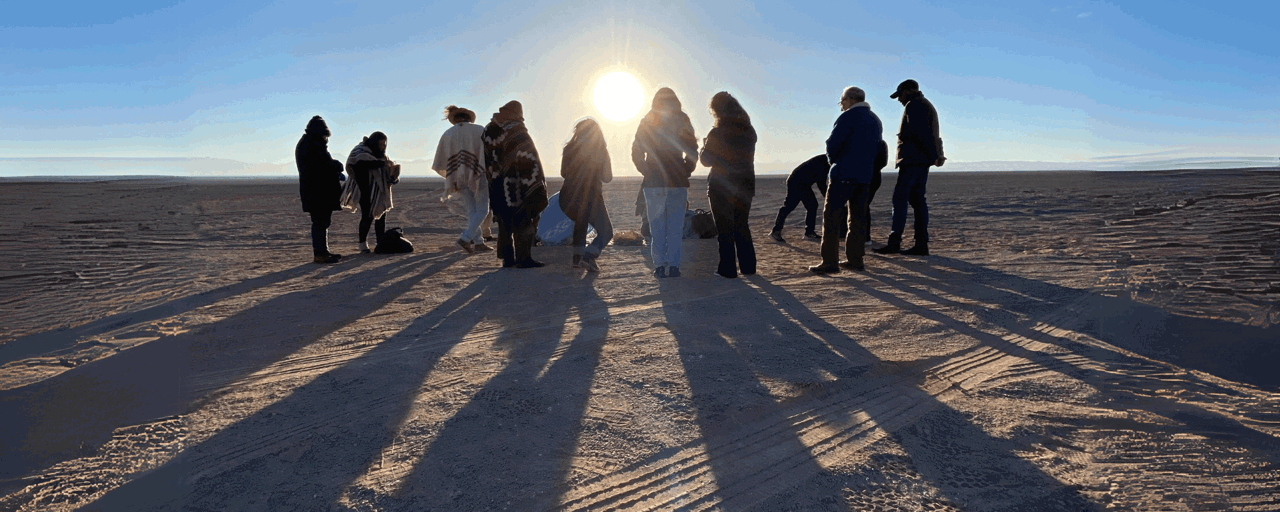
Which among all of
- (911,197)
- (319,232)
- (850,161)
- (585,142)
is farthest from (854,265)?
(319,232)

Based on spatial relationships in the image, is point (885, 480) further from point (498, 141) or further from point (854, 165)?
point (498, 141)

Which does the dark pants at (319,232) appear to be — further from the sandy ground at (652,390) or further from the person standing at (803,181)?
the person standing at (803,181)

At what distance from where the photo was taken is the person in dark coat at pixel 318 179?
796cm

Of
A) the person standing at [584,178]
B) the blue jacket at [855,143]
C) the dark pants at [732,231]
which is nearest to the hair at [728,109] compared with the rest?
the dark pants at [732,231]

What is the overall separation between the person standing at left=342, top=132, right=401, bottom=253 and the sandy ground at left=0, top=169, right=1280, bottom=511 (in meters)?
2.20

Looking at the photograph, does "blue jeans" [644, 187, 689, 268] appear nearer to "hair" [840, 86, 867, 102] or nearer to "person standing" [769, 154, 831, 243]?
"hair" [840, 86, 867, 102]

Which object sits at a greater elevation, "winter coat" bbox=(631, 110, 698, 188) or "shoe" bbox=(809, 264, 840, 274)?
"winter coat" bbox=(631, 110, 698, 188)

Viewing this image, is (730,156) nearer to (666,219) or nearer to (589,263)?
(666,219)

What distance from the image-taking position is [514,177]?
7352mm

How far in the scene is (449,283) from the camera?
21.6 feet

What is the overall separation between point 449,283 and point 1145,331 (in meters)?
5.74

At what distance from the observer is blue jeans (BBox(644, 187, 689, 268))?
6.59 m

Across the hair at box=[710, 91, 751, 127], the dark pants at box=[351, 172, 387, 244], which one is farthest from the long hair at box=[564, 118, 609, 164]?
the dark pants at box=[351, 172, 387, 244]

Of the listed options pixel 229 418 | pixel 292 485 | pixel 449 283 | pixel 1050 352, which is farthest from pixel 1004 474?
pixel 449 283
